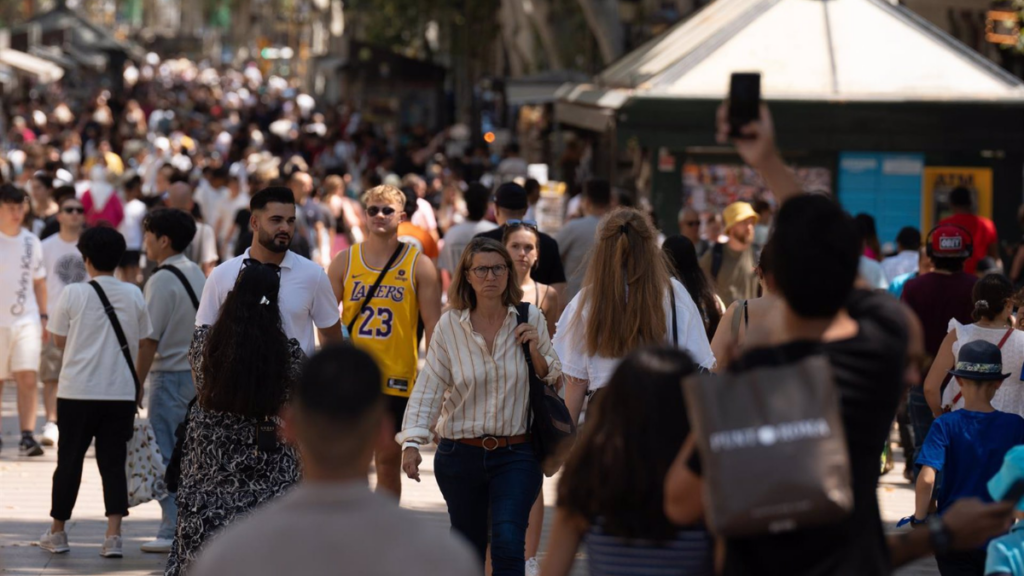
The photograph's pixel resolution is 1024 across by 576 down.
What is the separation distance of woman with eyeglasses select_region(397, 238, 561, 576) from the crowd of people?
0.01m

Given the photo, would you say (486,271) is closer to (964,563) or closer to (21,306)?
(964,563)

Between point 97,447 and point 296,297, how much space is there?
6.09ft

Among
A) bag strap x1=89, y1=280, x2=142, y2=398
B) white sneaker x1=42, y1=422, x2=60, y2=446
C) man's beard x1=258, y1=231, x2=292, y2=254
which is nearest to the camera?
man's beard x1=258, y1=231, x2=292, y2=254

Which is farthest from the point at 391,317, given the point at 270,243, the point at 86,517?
the point at 86,517

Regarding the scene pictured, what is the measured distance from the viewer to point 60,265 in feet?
37.9

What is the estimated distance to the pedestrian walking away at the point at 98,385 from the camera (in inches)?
310

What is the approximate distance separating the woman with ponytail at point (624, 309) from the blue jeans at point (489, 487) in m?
0.40

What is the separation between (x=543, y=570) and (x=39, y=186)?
1144 centimetres

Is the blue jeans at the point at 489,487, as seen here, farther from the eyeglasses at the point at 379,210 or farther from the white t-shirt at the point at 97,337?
the white t-shirt at the point at 97,337

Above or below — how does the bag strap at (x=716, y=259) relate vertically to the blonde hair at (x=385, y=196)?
below

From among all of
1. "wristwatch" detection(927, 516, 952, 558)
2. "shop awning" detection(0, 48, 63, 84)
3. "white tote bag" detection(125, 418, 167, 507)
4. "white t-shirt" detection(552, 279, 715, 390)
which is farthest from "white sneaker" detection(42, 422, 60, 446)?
"shop awning" detection(0, 48, 63, 84)

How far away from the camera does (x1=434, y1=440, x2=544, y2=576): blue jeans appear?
19.9 feet

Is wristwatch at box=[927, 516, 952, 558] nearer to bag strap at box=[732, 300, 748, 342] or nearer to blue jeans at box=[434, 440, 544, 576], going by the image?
blue jeans at box=[434, 440, 544, 576]

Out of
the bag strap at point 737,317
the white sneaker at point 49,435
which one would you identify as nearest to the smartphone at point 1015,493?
the bag strap at point 737,317
